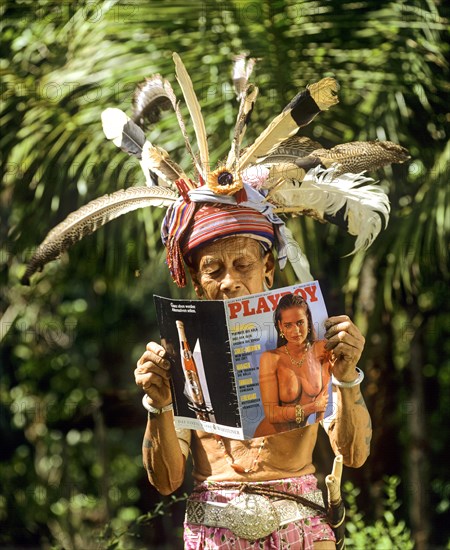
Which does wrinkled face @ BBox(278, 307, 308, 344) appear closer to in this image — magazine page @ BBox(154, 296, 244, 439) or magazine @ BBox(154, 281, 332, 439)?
magazine @ BBox(154, 281, 332, 439)

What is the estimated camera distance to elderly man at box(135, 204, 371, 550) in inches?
93.0

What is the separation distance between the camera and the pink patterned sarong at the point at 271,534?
2340mm

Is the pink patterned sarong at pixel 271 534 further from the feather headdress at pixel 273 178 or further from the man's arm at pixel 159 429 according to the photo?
the feather headdress at pixel 273 178

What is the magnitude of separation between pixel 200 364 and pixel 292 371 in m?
0.23

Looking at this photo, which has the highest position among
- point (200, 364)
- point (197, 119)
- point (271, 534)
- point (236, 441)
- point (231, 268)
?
point (197, 119)

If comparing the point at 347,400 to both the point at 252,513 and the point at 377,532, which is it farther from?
the point at 377,532

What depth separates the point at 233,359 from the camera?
230 centimetres

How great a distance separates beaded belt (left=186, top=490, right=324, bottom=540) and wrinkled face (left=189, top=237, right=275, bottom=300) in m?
0.52

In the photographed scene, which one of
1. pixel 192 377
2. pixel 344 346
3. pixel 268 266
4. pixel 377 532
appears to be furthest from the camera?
pixel 377 532

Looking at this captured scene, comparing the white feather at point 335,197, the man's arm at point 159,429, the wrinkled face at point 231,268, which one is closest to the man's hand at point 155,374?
the man's arm at point 159,429

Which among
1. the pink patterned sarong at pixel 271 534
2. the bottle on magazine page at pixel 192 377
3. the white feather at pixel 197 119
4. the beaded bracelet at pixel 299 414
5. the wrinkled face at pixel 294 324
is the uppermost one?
the white feather at pixel 197 119

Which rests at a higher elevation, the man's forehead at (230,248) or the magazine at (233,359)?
the man's forehead at (230,248)

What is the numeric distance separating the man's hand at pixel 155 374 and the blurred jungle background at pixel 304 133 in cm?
140

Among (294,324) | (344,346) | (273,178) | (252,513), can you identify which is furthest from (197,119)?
(252,513)
